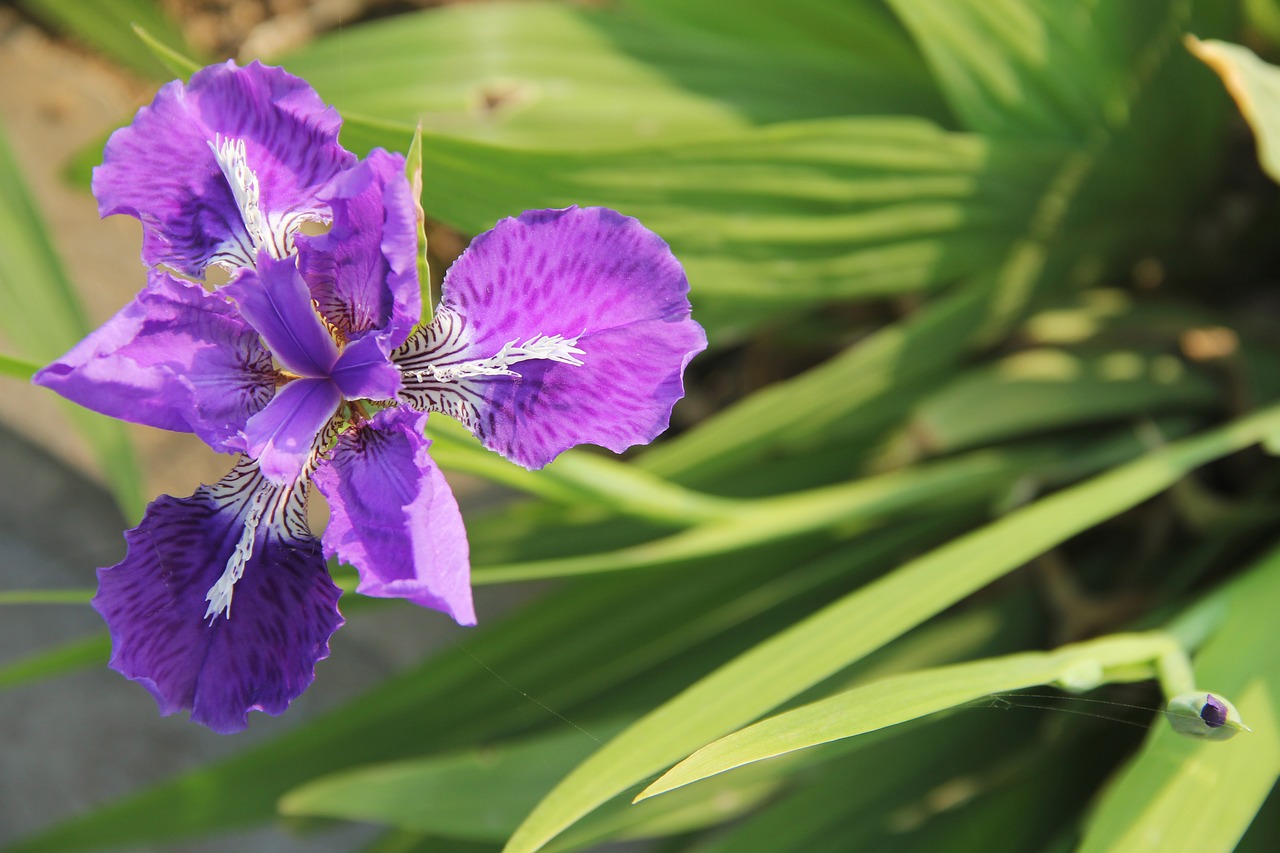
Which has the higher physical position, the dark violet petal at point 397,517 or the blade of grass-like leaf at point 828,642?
the dark violet petal at point 397,517

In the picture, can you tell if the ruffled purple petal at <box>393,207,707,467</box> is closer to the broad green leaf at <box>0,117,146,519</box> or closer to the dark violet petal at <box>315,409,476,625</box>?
the dark violet petal at <box>315,409,476,625</box>

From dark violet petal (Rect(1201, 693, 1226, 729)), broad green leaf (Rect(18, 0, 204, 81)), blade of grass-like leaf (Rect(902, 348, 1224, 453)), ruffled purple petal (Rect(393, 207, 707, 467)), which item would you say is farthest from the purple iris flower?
broad green leaf (Rect(18, 0, 204, 81))

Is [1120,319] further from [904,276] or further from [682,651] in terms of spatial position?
[682,651]

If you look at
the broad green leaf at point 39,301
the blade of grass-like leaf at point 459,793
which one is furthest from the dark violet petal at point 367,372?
the broad green leaf at point 39,301

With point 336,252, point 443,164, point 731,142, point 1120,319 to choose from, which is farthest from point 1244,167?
point 336,252

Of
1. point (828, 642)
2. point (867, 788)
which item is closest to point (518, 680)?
point (867, 788)

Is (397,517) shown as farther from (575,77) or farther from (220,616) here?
(575,77)

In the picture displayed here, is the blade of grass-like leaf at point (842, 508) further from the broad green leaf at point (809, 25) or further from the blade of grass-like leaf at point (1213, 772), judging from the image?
the broad green leaf at point (809, 25)
